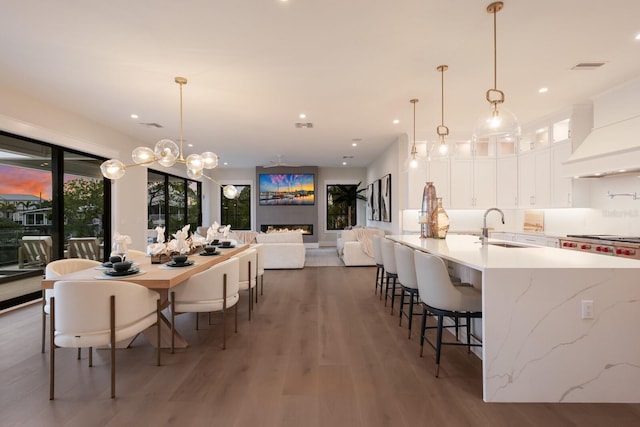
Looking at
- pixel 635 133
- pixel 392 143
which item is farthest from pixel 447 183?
pixel 635 133

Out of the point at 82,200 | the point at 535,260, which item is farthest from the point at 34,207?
the point at 535,260

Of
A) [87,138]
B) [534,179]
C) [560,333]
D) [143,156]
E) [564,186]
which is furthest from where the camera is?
[534,179]

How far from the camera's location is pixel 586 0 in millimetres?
2350

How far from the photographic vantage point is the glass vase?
4.00 m

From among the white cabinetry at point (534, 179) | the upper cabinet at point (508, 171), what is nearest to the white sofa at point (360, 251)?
the upper cabinet at point (508, 171)

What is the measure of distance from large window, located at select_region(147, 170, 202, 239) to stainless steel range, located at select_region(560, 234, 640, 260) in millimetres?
8373

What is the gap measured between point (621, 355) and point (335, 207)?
961 cm

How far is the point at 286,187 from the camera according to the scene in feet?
35.8

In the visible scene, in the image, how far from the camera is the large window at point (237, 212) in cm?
1134

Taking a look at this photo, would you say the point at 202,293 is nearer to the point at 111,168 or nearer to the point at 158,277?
the point at 158,277

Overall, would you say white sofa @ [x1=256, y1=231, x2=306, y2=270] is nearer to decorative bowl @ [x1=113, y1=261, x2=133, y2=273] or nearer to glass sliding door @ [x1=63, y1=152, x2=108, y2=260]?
glass sliding door @ [x1=63, y1=152, x2=108, y2=260]

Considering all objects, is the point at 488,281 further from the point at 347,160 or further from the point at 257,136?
the point at 347,160

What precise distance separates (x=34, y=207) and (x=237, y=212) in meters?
7.03

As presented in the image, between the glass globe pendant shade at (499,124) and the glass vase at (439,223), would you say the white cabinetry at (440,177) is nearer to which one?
the glass vase at (439,223)
